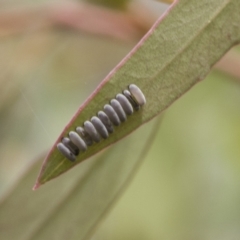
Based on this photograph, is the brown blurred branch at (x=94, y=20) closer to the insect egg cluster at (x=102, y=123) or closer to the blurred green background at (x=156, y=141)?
the blurred green background at (x=156, y=141)

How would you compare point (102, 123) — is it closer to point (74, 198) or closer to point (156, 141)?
point (74, 198)

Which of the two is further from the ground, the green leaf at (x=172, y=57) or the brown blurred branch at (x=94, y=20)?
the green leaf at (x=172, y=57)

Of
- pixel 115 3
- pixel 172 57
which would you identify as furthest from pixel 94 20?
pixel 172 57

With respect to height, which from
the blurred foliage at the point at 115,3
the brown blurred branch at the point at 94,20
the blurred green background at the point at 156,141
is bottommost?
the blurred green background at the point at 156,141

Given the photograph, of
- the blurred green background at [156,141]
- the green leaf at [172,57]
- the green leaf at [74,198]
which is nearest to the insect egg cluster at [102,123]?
the green leaf at [172,57]

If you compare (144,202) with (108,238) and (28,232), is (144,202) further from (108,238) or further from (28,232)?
(28,232)

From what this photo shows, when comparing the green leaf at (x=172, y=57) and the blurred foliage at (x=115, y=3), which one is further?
the blurred foliage at (x=115, y=3)

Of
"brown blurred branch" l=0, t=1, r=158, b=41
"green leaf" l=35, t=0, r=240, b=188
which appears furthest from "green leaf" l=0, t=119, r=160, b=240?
"green leaf" l=35, t=0, r=240, b=188
